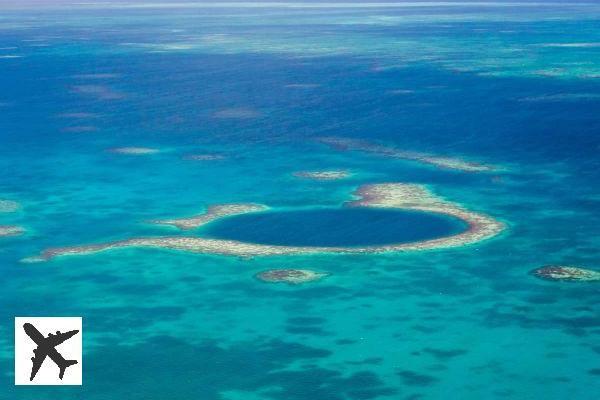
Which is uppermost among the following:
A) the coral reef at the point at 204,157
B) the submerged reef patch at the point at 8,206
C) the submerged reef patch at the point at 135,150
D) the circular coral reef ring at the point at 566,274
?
the circular coral reef ring at the point at 566,274

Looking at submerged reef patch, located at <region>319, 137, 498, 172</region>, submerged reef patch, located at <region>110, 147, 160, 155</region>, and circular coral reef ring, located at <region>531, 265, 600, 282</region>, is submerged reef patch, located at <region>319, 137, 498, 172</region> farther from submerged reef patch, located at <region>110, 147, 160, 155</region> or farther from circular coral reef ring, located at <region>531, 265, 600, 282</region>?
circular coral reef ring, located at <region>531, 265, 600, 282</region>

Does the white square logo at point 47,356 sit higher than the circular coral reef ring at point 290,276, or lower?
higher

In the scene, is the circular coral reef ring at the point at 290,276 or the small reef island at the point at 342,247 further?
the small reef island at the point at 342,247

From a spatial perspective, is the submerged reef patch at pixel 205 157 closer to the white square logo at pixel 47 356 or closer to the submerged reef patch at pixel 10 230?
the submerged reef patch at pixel 10 230

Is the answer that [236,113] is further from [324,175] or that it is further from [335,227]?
[335,227]

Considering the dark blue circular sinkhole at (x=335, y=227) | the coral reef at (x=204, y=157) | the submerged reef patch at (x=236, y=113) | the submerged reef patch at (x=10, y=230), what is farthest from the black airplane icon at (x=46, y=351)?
the submerged reef patch at (x=236, y=113)

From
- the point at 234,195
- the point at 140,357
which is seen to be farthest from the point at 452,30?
the point at 140,357

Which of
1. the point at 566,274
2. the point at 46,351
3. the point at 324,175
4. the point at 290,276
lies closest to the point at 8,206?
the point at 324,175
